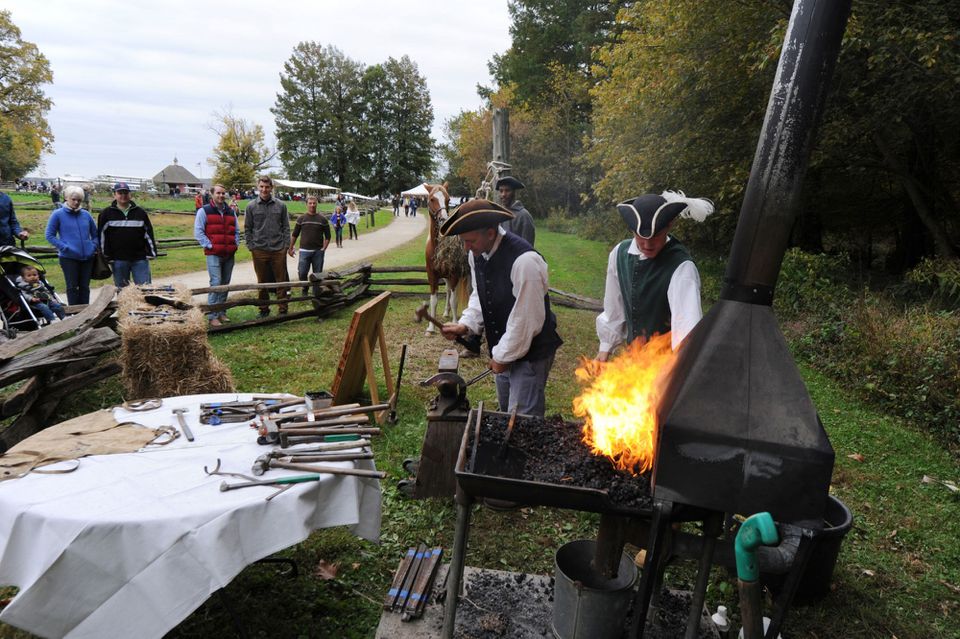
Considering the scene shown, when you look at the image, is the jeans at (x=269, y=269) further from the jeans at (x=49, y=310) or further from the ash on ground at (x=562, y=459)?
the ash on ground at (x=562, y=459)

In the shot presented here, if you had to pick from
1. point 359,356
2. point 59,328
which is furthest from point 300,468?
point 59,328

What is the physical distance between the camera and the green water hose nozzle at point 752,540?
1.55 metres

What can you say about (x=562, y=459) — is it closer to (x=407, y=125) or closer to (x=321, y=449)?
(x=321, y=449)

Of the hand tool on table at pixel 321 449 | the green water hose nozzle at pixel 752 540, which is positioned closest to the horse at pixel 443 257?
the hand tool on table at pixel 321 449

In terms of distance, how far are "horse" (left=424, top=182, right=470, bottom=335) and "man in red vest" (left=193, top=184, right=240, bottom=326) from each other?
310 cm

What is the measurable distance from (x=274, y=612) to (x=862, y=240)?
18362 mm

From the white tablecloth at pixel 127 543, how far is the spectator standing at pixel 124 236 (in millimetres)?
6364

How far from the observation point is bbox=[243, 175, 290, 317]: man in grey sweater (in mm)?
8781

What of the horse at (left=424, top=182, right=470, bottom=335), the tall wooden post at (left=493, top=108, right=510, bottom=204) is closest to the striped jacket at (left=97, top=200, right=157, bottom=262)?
the horse at (left=424, top=182, right=470, bottom=335)

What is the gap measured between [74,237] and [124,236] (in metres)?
0.58

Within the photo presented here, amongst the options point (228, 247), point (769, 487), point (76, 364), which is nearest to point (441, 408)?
point (769, 487)

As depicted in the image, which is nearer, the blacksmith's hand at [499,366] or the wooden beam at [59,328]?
the blacksmith's hand at [499,366]

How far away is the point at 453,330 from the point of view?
3.89 meters

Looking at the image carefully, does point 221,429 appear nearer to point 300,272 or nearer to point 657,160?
point 300,272
